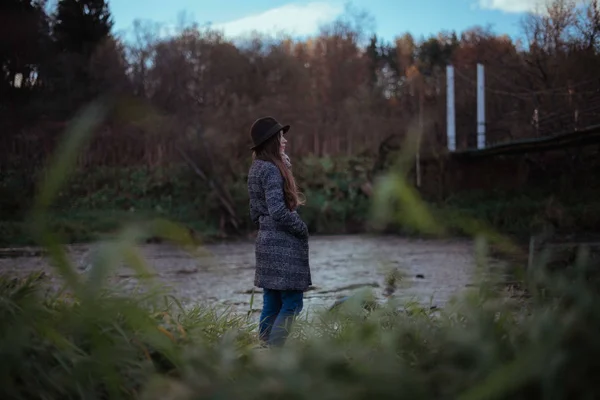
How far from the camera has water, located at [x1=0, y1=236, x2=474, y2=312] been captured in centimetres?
861

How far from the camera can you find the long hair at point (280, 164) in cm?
466

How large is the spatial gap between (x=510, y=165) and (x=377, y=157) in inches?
169

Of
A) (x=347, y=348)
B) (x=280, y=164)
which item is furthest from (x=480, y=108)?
(x=347, y=348)

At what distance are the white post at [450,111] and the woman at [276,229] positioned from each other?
1955 centimetres

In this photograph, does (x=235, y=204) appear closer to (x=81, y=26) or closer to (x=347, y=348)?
(x=81, y=26)

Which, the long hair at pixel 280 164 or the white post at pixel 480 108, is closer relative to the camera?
the long hair at pixel 280 164

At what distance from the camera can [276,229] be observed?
4.72m

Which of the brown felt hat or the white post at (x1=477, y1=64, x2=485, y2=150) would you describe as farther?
the white post at (x1=477, y1=64, x2=485, y2=150)

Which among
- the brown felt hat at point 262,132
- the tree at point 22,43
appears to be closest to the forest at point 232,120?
the tree at point 22,43

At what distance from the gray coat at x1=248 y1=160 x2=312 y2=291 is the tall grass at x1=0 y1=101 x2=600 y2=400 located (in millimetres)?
2193

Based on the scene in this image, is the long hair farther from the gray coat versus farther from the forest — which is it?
the forest

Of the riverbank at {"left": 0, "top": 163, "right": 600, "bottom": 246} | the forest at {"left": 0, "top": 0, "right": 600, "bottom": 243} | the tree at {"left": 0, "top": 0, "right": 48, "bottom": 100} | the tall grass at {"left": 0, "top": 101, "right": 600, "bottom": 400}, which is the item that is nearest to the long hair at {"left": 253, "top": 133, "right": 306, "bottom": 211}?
the tall grass at {"left": 0, "top": 101, "right": 600, "bottom": 400}

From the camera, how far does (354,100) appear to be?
106ft

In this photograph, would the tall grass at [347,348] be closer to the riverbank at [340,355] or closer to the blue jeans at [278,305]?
the riverbank at [340,355]
